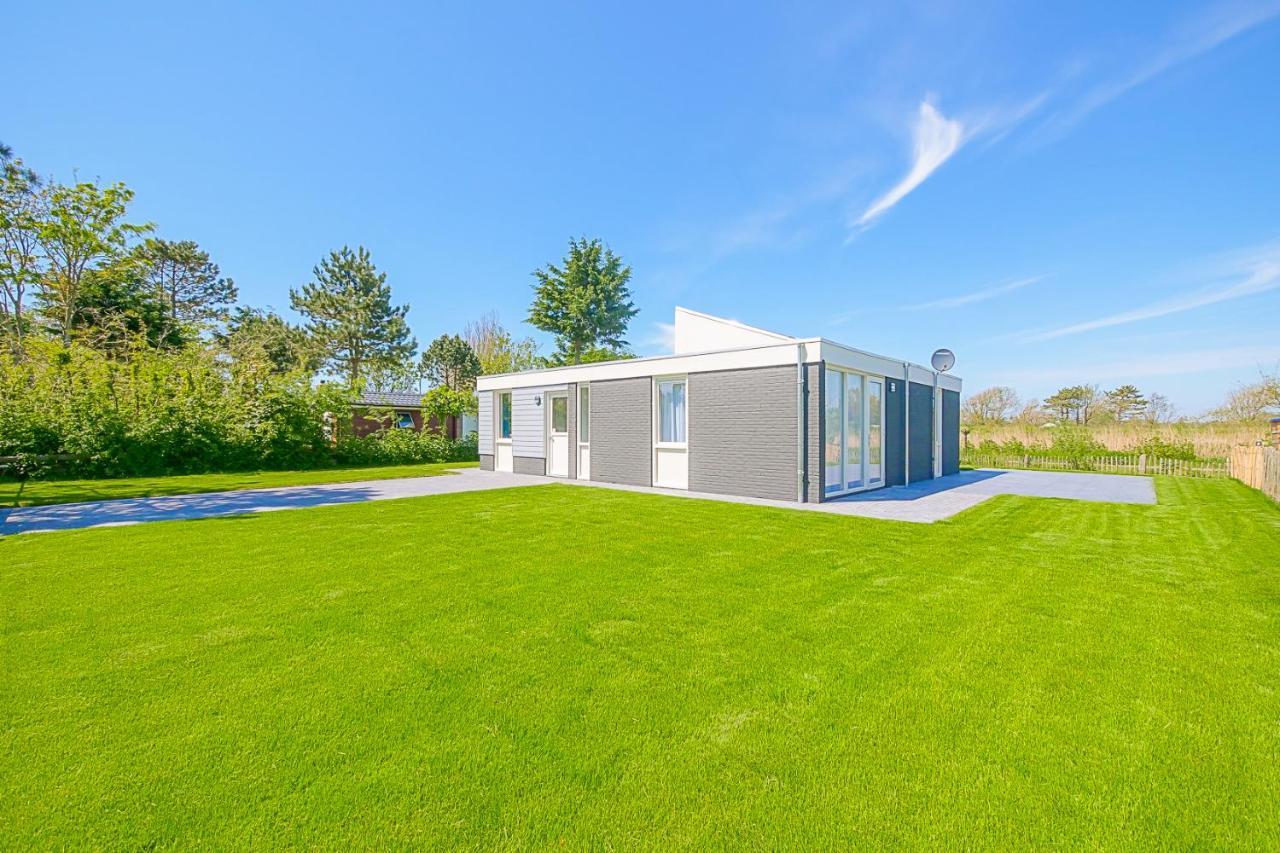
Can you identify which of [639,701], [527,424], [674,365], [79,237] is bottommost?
[639,701]

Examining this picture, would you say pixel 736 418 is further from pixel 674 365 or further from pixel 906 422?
pixel 906 422

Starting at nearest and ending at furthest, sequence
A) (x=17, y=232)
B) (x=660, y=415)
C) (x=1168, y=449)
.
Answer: (x=660, y=415) → (x=1168, y=449) → (x=17, y=232)

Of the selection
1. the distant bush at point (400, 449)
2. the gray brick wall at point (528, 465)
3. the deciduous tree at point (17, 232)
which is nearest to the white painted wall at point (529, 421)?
the gray brick wall at point (528, 465)

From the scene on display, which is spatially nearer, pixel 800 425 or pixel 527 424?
pixel 800 425

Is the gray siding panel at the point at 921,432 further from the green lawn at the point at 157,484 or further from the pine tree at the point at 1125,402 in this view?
the pine tree at the point at 1125,402

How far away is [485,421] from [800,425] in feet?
34.1

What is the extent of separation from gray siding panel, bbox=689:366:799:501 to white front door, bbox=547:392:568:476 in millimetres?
4191

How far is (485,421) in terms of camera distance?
16.7m

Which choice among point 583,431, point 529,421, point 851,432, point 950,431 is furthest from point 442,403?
A: point 950,431

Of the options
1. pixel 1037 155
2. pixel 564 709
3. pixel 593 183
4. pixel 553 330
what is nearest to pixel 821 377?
pixel 564 709

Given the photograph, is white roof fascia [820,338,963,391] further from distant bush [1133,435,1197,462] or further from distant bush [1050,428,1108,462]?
distant bush [1133,435,1197,462]

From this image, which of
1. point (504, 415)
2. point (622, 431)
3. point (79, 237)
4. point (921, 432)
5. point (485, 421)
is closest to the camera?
point (622, 431)

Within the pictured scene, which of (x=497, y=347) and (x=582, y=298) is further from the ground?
(x=582, y=298)

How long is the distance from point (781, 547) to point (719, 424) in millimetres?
5137
